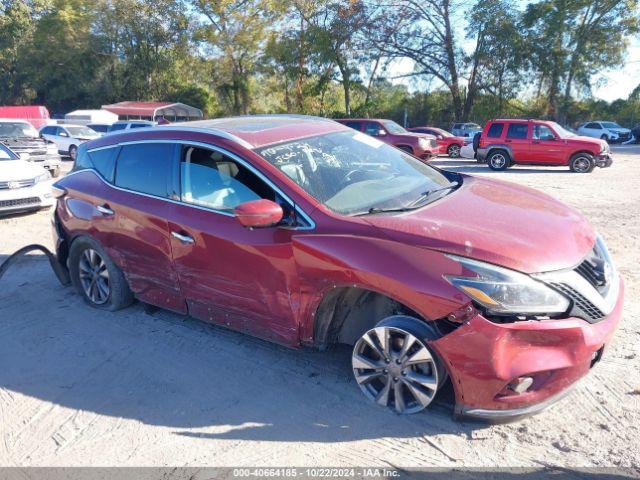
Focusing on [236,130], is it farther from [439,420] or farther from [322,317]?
[439,420]

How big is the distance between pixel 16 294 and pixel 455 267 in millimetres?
4759

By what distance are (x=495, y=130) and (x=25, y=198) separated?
14.4m

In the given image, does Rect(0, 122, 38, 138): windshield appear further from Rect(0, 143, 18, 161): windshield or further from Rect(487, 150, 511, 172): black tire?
Rect(487, 150, 511, 172): black tire

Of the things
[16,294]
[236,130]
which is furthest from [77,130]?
[236,130]

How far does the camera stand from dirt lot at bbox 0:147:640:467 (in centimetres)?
283

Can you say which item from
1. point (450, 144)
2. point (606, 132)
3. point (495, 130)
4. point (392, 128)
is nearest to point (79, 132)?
point (392, 128)

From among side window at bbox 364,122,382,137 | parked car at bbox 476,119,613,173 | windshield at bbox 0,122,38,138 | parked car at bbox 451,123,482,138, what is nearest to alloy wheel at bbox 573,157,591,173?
parked car at bbox 476,119,613,173

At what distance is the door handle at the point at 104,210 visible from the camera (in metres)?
4.49

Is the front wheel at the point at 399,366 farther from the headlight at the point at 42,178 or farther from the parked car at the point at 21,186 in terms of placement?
the headlight at the point at 42,178

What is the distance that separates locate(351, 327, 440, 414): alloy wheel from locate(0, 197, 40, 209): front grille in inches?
330

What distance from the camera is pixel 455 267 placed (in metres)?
2.79

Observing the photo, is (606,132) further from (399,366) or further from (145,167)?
(399,366)

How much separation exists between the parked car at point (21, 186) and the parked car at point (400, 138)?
1042 centimetres

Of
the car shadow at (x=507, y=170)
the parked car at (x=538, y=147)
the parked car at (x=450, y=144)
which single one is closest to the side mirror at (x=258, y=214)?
the car shadow at (x=507, y=170)
